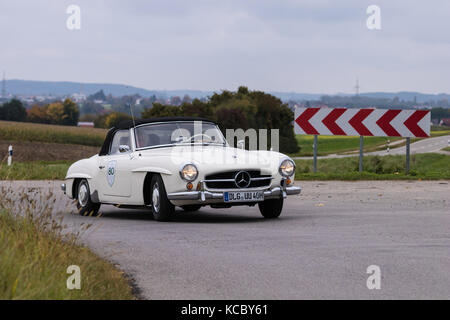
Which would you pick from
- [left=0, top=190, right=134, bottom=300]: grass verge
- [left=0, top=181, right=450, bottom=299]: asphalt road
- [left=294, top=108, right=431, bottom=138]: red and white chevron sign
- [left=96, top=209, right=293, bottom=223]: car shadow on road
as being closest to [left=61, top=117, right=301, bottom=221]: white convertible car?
[left=96, top=209, right=293, bottom=223]: car shadow on road

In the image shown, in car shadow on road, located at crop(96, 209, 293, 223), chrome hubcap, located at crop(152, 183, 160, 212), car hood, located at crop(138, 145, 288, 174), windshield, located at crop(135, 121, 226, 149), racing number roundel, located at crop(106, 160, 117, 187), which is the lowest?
car shadow on road, located at crop(96, 209, 293, 223)

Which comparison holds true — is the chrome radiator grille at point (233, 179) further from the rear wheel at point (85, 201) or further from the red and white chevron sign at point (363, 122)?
the red and white chevron sign at point (363, 122)

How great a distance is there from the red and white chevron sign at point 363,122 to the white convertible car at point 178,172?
8445 millimetres

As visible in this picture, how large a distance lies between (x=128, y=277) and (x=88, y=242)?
2.56m

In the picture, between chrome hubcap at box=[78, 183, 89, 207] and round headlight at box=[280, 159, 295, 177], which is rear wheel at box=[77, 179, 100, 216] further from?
round headlight at box=[280, 159, 295, 177]

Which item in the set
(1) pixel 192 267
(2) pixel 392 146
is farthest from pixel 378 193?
(2) pixel 392 146

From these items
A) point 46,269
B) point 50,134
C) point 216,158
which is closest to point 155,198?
point 216,158

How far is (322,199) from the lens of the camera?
16516 millimetres

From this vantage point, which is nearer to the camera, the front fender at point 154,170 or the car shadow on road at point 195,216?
the front fender at point 154,170

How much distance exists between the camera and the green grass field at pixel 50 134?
69.7 meters

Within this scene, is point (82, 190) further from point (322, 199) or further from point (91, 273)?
point (91, 273)

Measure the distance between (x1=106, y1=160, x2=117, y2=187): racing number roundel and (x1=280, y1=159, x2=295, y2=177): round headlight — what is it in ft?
8.86

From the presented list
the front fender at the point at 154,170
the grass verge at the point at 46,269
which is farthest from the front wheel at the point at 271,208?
the grass verge at the point at 46,269

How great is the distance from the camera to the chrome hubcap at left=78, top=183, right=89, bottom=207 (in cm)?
1452
